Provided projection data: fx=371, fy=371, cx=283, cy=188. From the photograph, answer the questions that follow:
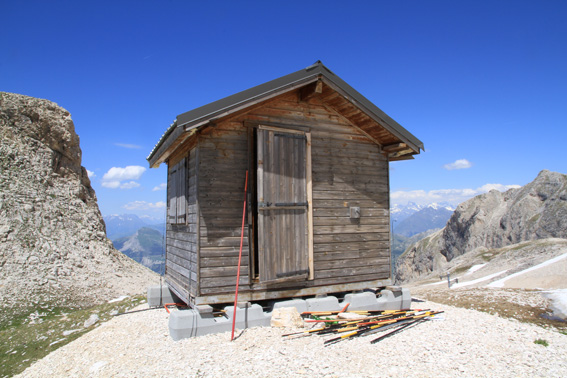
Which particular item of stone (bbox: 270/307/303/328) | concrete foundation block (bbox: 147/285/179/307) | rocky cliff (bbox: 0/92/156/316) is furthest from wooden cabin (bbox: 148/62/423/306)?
rocky cliff (bbox: 0/92/156/316)

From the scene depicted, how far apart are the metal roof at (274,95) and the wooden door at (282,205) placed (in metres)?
0.79

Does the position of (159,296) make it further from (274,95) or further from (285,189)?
(274,95)

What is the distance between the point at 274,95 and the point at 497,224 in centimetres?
5326

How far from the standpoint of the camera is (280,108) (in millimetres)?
8445

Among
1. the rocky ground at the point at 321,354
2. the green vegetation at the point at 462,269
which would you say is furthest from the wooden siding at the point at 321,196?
the green vegetation at the point at 462,269

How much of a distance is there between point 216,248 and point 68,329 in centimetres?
559

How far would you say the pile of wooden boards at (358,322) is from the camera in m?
7.00

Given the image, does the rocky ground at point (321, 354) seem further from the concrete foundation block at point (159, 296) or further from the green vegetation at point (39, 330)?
the concrete foundation block at point (159, 296)

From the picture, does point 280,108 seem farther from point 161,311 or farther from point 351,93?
point 161,311

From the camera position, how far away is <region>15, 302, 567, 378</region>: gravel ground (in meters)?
5.56

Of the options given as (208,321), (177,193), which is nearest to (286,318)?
(208,321)

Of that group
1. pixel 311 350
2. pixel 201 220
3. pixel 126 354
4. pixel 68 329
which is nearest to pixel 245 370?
pixel 311 350

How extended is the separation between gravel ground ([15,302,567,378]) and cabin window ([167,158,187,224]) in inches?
104

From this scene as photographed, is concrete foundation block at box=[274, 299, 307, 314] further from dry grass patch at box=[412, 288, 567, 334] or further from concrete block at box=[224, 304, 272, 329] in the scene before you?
dry grass patch at box=[412, 288, 567, 334]
